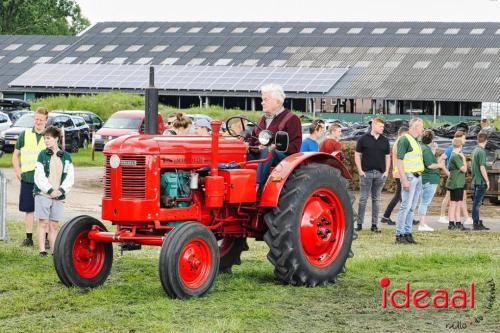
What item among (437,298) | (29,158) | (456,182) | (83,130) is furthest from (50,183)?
(83,130)

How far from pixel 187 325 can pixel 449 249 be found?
22.7 ft

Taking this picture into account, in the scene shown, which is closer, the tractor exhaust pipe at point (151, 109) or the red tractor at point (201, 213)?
the red tractor at point (201, 213)

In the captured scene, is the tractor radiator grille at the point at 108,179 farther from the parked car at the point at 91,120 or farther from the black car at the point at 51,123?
the parked car at the point at 91,120

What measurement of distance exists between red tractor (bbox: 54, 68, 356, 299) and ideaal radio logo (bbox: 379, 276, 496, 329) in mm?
971

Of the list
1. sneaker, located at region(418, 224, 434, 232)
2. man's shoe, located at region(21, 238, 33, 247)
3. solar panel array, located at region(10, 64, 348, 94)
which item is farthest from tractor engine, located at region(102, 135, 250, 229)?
solar panel array, located at region(10, 64, 348, 94)

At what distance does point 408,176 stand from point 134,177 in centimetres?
658

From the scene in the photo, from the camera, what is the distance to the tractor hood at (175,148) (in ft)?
32.8

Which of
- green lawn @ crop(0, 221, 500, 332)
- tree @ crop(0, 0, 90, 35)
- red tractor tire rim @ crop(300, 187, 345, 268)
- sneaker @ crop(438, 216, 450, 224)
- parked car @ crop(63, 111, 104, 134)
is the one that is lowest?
green lawn @ crop(0, 221, 500, 332)

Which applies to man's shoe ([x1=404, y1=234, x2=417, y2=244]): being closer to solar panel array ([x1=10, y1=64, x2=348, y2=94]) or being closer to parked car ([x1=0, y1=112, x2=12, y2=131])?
parked car ([x1=0, y1=112, x2=12, y2=131])

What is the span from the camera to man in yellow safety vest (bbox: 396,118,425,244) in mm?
15438

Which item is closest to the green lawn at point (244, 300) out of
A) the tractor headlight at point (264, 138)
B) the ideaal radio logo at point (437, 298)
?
the ideaal radio logo at point (437, 298)

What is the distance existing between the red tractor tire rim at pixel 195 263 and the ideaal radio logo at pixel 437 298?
1597mm

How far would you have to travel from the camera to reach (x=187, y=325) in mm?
8430

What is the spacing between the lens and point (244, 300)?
9.68 metres
